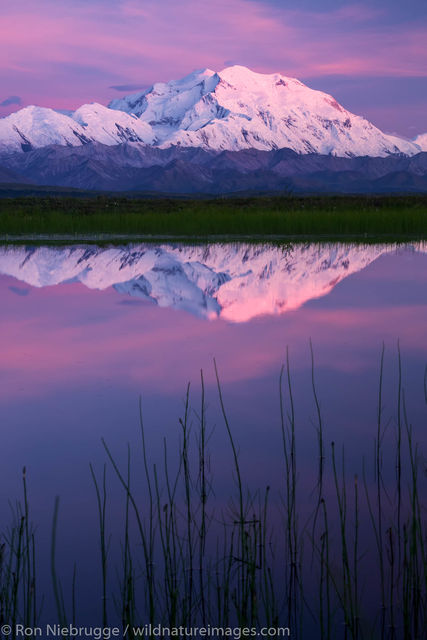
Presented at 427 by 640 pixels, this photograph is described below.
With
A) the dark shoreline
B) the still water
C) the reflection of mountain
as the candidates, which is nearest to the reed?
the still water

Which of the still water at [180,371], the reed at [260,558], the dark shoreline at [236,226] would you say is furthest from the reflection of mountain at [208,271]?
the reed at [260,558]

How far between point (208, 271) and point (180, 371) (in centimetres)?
888

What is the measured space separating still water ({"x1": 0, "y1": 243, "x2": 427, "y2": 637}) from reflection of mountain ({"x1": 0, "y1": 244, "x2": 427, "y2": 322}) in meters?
0.07

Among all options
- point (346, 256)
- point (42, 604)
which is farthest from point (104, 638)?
point (346, 256)

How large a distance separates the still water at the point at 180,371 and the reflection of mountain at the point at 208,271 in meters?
0.07

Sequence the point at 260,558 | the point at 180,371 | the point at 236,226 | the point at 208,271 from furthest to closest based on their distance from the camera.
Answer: the point at 236,226 → the point at 208,271 → the point at 180,371 → the point at 260,558

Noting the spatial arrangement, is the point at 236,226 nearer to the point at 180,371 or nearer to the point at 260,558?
the point at 180,371

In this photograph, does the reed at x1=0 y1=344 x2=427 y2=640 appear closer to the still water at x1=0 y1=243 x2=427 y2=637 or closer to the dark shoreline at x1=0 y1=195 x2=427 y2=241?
the still water at x1=0 y1=243 x2=427 y2=637

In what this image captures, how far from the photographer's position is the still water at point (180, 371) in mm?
5445

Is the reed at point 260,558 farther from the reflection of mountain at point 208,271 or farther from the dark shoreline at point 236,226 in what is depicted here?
the dark shoreline at point 236,226

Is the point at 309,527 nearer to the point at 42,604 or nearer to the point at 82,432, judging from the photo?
the point at 42,604

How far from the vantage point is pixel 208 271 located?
1730 centimetres

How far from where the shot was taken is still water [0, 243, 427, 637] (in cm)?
545

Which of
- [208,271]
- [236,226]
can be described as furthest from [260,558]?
[236,226]
